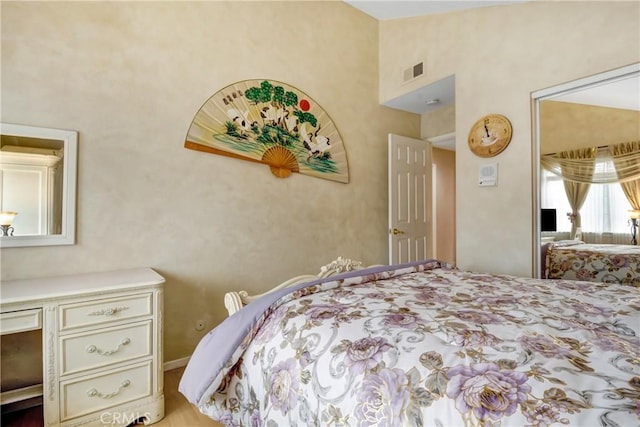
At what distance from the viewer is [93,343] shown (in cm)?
167

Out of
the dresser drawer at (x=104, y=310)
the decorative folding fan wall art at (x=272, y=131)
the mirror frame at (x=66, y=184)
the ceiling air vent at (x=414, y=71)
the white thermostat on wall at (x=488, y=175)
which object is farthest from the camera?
the ceiling air vent at (x=414, y=71)

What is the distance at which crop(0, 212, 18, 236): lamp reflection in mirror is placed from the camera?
1844 millimetres

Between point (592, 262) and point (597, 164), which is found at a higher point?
point (597, 164)

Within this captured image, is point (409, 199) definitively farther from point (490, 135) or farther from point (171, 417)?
point (171, 417)

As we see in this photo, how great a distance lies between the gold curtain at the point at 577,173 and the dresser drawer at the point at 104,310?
9.70 ft

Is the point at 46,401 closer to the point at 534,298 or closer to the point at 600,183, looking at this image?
the point at 534,298

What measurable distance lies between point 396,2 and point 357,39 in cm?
52

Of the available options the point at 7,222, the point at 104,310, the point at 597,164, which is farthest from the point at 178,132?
the point at 597,164

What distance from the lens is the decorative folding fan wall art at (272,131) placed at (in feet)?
8.50

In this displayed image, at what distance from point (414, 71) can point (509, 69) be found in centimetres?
97

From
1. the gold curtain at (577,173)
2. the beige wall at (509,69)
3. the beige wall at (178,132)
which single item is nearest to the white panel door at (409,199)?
the beige wall at (178,132)

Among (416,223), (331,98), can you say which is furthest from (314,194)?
(416,223)

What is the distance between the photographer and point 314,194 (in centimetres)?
318

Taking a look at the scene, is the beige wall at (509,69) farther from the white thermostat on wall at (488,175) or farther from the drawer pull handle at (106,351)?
the drawer pull handle at (106,351)
